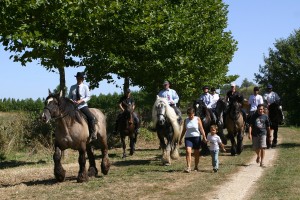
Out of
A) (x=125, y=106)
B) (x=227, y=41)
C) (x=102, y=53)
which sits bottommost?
(x=125, y=106)

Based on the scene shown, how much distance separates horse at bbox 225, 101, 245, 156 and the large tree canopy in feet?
20.0

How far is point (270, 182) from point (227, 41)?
78.1 ft

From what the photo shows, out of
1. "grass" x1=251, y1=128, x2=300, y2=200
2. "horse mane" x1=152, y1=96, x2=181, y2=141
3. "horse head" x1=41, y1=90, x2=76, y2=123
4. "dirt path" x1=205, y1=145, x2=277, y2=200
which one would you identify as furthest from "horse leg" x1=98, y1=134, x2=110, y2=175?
"grass" x1=251, y1=128, x2=300, y2=200

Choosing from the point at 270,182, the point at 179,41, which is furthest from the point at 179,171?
the point at 179,41

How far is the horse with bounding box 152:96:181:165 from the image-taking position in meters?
14.9

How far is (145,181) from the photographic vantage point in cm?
1196

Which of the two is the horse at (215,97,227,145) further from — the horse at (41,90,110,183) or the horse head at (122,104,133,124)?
the horse at (41,90,110,183)

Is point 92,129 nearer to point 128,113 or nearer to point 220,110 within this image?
point 128,113

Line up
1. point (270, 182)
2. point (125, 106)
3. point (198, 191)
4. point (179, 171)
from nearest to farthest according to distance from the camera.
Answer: point (198, 191) < point (270, 182) < point (179, 171) < point (125, 106)

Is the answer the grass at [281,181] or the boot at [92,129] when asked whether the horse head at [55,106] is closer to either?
the boot at [92,129]

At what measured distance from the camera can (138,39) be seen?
22.8 metres

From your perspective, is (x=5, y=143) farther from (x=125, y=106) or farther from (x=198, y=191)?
(x=198, y=191)

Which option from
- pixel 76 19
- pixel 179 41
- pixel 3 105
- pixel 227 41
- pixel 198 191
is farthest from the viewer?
pixel 3 105

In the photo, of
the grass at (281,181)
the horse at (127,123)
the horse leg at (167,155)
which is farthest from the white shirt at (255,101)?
the horse leg at (167,155)
